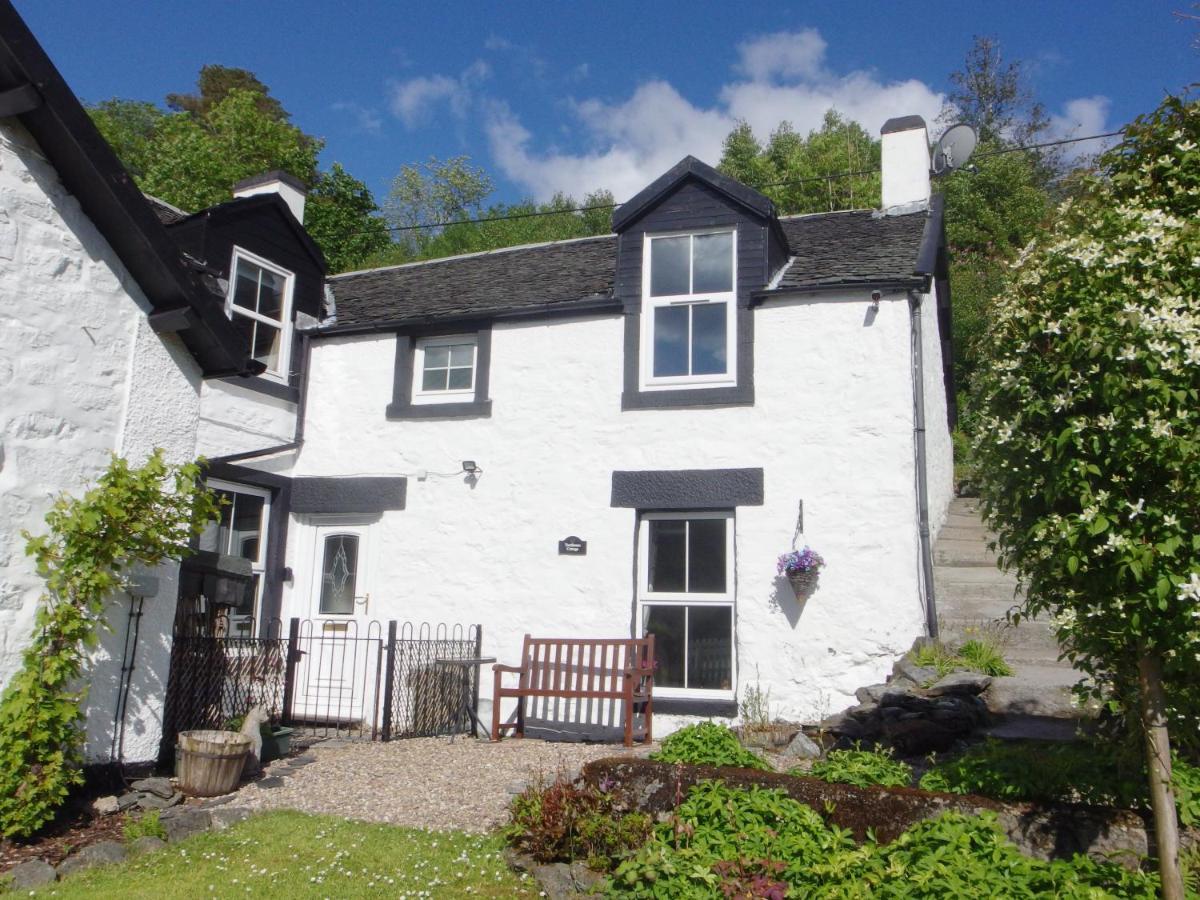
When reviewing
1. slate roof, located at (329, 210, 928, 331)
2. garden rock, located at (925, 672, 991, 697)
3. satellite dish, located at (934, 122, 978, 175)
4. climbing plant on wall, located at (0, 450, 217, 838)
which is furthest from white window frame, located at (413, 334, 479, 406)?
satellite dish, located at (934, 122, 978, 175)

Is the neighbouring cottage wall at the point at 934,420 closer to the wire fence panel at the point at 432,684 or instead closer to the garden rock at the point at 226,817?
the wire fence panel at the point at 432,684

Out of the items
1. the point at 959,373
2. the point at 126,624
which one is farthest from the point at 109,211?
the point at 959,373

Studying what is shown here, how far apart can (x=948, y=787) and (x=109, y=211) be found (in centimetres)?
711

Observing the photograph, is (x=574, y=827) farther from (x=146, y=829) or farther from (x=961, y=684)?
(x=961, y=684)

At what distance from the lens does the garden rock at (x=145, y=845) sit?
20.1 feet

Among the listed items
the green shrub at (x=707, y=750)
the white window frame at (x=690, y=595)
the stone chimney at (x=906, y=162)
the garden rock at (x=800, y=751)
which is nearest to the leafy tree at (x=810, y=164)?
the stone chimney at (x=906, y=162)

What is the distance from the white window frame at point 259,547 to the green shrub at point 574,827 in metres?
6.29

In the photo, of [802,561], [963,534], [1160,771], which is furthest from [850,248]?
[1160,771]

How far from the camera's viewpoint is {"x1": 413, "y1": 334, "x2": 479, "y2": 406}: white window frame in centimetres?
1214

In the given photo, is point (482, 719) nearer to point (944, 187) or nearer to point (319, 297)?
point (319, 297)

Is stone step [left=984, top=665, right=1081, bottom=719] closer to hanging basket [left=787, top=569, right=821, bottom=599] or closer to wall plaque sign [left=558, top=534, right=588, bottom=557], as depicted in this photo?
hanging basket [left=787, top=569, right=821, bottom=599]

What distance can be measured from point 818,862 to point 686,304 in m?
7.39

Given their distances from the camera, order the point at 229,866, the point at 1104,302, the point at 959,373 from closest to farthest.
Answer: the point at 1104,302 < the point at 229,866 < the point at 959,373

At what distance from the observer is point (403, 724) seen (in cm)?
1070
